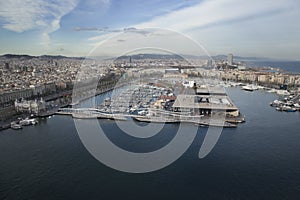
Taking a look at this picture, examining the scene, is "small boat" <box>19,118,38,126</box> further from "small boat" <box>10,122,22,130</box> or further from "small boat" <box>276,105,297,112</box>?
"small boat" <box>276,105,297,112</box>

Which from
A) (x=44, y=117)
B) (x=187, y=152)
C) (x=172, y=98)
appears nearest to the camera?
(x=187, y=152)

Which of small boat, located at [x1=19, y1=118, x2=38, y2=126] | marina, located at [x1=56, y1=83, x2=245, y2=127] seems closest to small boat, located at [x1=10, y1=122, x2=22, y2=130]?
small boat, located at [x1=19, y1=118, x2=38, y2=126]

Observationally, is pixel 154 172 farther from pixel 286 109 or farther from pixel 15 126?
pixel 286 109

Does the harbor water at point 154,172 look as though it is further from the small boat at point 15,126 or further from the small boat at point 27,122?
the small boat at point 27,122

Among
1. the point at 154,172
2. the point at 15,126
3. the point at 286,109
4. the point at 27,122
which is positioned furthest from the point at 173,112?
the point at 286,109

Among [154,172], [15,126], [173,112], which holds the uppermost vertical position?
[173,112]

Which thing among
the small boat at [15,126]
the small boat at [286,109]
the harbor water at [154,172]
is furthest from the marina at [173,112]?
the small boat at [286,109]

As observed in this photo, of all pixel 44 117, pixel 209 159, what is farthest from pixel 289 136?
pixel 44 117

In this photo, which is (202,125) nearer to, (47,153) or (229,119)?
(229,119)
